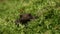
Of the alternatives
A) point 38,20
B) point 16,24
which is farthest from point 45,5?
point 16,24

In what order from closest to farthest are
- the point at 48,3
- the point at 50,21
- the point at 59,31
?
the point at 59,31 < the point at 50,21 < the point at 48,3

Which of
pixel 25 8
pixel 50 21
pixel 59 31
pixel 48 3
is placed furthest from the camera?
pixel 25 8

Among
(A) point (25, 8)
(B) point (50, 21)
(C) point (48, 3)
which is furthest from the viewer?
(A) point (25, 8)

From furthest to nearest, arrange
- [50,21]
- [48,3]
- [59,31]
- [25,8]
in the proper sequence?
[25,8] < [48,3] < [50,21] < [59,31]

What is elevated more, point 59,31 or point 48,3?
point 48,3

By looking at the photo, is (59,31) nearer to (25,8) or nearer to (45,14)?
(45,14)

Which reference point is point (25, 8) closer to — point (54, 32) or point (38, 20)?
point (38, 20)

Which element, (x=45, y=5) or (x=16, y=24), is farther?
(x=45, y=5)

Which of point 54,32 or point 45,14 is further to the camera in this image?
point 45,14

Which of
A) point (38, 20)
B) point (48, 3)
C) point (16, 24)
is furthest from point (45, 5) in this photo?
point (16, 24)
